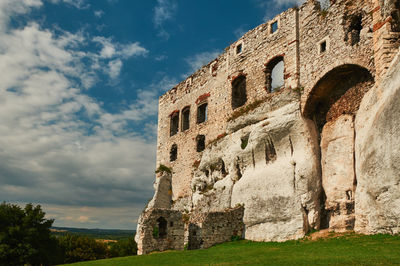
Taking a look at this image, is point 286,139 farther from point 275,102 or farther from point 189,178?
point 189,178

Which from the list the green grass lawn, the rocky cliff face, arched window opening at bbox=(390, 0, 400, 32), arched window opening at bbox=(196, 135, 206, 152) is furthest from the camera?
arched window opening at bbox=(196, 135, 206, 152)

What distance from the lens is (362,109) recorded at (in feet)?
43.4

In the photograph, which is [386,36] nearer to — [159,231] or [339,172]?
[339,172]

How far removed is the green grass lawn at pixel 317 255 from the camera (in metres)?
8.45

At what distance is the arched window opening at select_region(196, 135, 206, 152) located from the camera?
23281mm

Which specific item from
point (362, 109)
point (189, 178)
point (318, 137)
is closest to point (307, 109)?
point (318, 137)

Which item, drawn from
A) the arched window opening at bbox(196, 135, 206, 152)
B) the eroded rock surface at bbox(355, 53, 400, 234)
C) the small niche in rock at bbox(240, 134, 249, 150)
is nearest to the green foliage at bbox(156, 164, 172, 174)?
the arched window opening at bbox(196, 135, 206, 152)

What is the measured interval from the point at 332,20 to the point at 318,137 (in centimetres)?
470

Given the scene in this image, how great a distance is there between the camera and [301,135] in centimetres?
1538

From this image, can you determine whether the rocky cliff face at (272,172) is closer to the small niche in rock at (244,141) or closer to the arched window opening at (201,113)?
the small niche in rock at (244,141)

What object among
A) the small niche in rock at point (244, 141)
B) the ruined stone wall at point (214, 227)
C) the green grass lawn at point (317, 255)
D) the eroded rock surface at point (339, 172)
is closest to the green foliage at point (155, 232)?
the ruined stone wall at point (214, 227)

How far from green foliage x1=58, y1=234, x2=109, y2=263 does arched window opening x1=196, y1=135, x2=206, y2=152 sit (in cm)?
1422

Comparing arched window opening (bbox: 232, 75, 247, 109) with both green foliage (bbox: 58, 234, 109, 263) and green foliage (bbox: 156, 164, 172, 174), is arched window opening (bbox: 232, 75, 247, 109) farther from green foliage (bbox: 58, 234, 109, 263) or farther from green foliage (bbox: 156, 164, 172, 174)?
green foliage (bbox: 58, 234, 109, 263)

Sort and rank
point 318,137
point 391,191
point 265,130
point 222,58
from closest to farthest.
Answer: point 391,191, point 318,137, point 265,130, point 222,58
